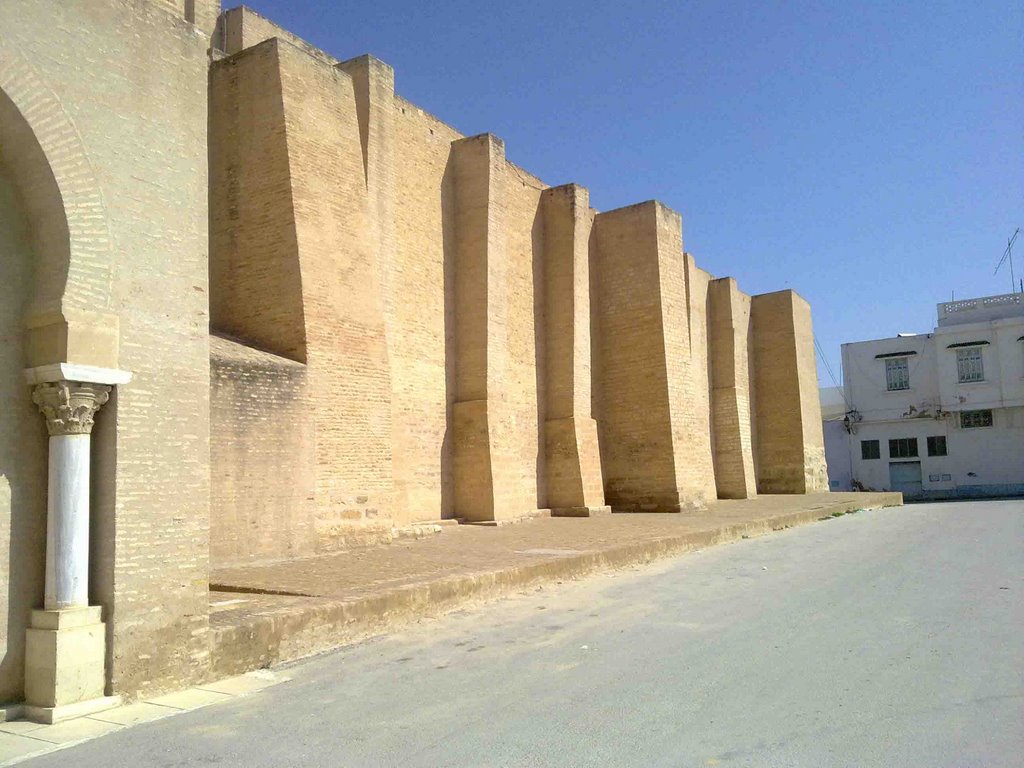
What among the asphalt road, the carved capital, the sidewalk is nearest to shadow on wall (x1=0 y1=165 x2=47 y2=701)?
the carved capital

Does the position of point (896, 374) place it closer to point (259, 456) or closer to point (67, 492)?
point (259, 456)

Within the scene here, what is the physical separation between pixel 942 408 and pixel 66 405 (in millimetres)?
38265

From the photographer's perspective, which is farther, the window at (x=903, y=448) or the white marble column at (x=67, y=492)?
the window at (x=903, y=448)

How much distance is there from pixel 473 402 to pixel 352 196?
4.91 meters

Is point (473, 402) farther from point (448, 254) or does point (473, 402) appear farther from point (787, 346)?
point (787, 346)

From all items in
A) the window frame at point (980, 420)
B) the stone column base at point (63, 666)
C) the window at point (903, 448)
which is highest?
the window frame at point (980, 420)

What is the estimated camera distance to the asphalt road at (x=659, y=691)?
4203mm

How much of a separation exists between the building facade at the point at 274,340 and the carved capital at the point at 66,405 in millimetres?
13

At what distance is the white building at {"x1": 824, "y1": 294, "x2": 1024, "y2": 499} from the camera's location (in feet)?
118

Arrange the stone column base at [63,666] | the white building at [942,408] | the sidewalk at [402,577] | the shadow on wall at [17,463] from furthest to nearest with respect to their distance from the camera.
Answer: the white building at [942,408] < the sidewalk at [402,577] < the shadow on wall at [17,463] < the stone column base at [63,666]

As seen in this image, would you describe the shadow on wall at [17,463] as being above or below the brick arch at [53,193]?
below

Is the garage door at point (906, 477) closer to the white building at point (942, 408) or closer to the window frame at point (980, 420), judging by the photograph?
the white building at point (942, 408)

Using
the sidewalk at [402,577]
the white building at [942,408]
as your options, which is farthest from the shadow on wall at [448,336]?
the white building at [942,408]

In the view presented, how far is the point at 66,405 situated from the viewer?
5.27 meters
